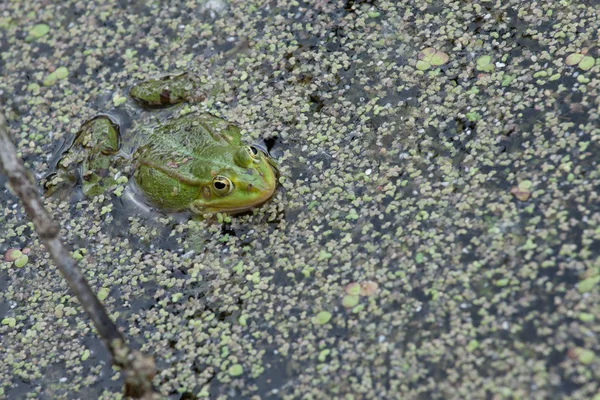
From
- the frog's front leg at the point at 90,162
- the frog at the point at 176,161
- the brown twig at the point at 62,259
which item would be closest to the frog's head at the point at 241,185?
the frog at the point at 176,161

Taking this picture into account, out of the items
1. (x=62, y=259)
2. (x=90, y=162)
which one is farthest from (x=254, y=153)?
(x=62, y=259)

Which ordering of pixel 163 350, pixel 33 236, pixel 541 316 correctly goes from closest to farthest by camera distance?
pixel 541 316 < pixel 163 350 < pixel 33 236

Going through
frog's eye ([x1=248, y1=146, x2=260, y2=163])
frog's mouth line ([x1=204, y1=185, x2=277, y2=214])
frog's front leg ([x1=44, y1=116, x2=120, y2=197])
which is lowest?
frog's front leg ([x1=44, y1=116, x2=120, y2=197])

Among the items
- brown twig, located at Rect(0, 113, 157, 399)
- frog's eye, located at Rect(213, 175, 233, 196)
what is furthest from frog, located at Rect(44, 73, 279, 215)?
brown twig, located at Rect(0, 113, 157, 399)

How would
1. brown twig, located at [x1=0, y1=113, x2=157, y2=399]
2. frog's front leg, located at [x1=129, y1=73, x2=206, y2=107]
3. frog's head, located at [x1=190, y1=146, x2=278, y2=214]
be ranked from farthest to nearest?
frog's front leg, located at [x1=129, y1=73, x2=206, y2=107] → frog's head, located at [x1=190, y1=146, x2=278, y2=214] → brown twig, located at [x1=0, y1=113, x2=157, y2=399]

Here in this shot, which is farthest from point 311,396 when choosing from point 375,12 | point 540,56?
point 375,12

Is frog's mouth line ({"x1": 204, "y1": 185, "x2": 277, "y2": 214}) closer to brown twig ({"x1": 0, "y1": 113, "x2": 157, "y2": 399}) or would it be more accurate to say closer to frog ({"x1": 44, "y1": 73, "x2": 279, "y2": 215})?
frog ({"x1": 44, "y1": 73, "x2": 279, "y2": 215})

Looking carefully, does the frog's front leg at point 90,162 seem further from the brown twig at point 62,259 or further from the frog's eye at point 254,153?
the brown twig at point 62,259

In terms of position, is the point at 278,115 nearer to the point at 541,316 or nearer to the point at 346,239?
the point at 346,239

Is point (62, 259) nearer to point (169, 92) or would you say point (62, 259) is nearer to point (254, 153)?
point (254, 153)
